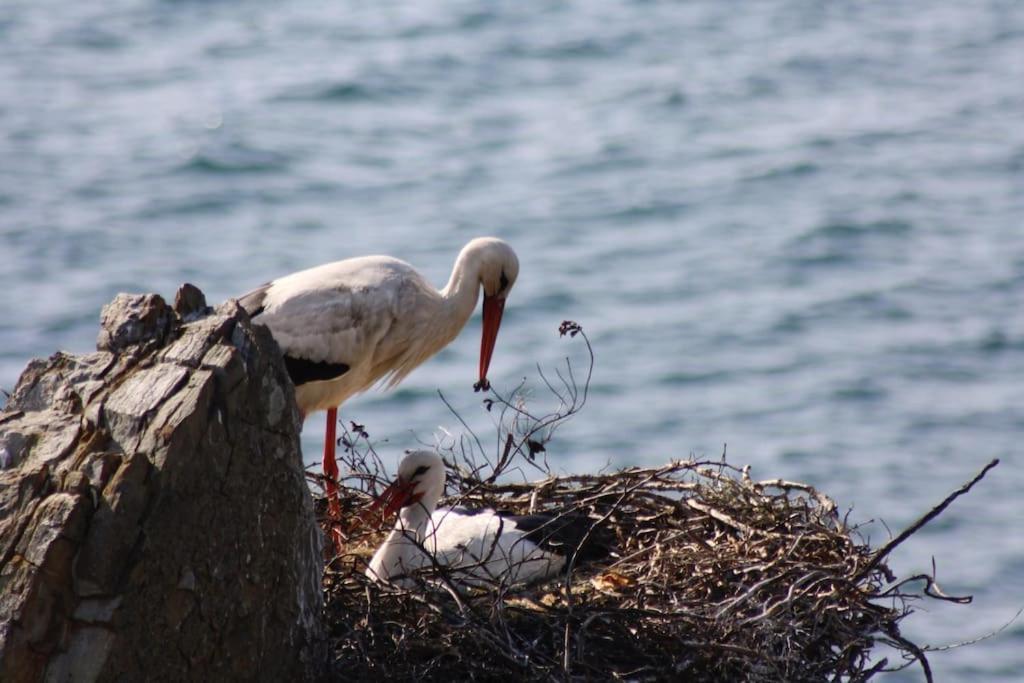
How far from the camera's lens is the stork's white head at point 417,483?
6.76 m

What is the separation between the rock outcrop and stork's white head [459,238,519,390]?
2.44m

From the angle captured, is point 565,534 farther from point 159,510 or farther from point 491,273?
point 159,510

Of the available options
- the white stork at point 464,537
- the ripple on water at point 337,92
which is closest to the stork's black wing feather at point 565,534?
the white stork at point 464,537

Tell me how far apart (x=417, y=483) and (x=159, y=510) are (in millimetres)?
2145

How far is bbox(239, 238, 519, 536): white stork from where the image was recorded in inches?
280

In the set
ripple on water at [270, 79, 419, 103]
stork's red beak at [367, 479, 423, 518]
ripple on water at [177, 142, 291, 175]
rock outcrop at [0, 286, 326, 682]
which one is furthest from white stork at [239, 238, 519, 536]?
ripple on water at [270, 79, 419, 103]

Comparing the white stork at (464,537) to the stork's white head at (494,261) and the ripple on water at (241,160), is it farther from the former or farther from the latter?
the ripple on water at (241,160)

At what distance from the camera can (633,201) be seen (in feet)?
75.0

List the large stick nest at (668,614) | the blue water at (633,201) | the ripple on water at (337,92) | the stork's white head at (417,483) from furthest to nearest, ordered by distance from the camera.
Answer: the ripple on water at (337,92) < the blue water at (633,201) < the stork's white head at (417,483) < the large stick nest at (668,614)

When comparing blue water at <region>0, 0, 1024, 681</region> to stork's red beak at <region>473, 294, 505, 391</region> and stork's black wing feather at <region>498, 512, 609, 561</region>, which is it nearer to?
stork's red beak at <region>473, 294, 505, 391</region>

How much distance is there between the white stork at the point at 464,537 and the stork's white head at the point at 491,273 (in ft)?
2.48

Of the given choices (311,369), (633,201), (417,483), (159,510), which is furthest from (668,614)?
(633,201)

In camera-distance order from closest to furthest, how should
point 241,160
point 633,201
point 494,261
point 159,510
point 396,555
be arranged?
1. point 159,510
2. point 396,555
3. point 494,261
4. point 633,201
5. point 241,160

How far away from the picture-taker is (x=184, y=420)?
475cm
